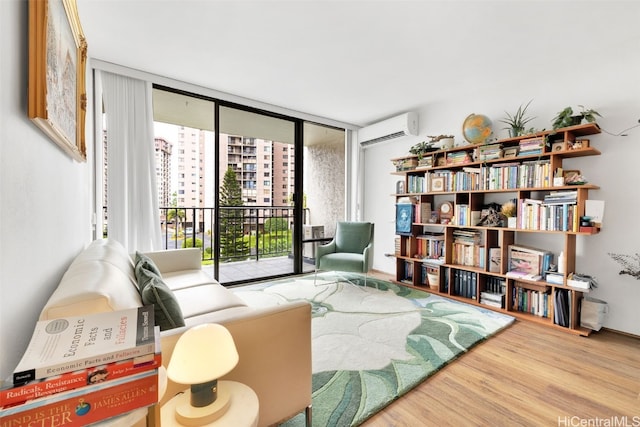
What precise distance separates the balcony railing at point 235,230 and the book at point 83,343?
134 inches

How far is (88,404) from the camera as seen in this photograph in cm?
55

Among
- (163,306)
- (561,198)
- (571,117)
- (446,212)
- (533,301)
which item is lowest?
(533,301)

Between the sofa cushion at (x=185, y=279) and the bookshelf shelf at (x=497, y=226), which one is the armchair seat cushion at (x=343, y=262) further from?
the sofa cushion at (x=185, y=279)

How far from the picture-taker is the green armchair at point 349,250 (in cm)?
351

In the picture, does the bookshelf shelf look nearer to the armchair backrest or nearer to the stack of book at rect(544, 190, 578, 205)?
the stack of book at rect(544, 190, 578, 205)

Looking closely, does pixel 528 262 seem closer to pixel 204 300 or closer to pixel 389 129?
pixel 389 129

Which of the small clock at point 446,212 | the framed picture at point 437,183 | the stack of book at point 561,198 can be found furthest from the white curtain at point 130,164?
the stack of book at point 561,198

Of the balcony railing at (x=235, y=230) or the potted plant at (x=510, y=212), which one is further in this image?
the balcony railing at (x=235, y=230)

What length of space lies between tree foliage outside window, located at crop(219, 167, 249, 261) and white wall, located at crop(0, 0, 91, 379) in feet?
9.31

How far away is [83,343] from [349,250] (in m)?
3.45

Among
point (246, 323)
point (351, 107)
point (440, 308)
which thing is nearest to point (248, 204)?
point (351, 107)

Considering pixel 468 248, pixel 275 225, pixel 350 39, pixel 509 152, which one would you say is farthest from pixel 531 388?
pixel 275 225

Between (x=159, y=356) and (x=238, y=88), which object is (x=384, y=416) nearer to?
(x=159, y=356)

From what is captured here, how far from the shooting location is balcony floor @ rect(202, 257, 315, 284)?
404 cm
